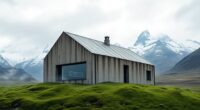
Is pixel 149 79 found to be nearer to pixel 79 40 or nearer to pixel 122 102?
pixel 79 40

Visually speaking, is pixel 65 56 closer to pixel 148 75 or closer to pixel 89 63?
pixel 89 63

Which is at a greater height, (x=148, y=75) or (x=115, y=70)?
(x=115, y=70)

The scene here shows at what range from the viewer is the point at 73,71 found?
45.7 meters

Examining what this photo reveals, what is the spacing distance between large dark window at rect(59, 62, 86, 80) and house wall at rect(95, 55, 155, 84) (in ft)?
8.20

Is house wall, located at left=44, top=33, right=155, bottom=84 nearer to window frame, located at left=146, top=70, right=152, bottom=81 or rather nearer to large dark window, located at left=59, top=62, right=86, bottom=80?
large dark window, located at left=59, top=62, right=86, bottom=80

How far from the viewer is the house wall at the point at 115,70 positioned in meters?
43.2

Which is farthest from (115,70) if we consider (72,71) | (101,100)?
(101,100)

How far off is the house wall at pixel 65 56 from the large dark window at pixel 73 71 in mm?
654

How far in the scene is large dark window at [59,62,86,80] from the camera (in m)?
44.4

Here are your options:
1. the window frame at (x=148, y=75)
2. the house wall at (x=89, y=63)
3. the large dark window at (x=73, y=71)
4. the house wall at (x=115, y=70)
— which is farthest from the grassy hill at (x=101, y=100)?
the window frame at (x=148, y=75)

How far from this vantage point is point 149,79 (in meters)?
58.6

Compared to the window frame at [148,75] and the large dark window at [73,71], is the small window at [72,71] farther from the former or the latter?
the window frame at [148,75]

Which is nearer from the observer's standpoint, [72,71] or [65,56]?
[72,71]

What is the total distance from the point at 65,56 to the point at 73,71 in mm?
2890
